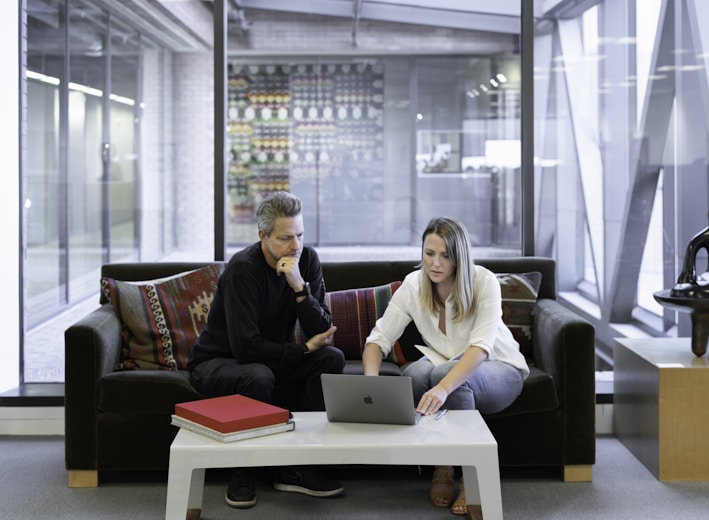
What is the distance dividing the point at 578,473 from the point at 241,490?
1341 mm

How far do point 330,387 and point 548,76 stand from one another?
8.88 ft

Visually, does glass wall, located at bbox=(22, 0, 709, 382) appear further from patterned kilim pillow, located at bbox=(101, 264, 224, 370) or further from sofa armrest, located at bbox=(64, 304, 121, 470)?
sofa armrest, located at bbox=(64, 304, 121, 470)

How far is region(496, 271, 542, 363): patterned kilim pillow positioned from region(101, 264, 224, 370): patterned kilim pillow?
1.31 metres

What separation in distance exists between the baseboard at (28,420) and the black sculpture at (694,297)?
9.43 ft

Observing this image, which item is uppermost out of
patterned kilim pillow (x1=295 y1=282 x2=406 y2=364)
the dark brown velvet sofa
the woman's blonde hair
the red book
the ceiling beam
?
the ceiling beam

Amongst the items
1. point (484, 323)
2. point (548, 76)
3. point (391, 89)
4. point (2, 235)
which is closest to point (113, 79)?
point (2, 235)

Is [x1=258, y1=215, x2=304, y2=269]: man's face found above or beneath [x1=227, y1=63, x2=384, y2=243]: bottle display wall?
beneath

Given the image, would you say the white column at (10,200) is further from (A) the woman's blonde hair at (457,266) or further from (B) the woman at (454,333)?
(A) the woman's blonde hair at (457,266)

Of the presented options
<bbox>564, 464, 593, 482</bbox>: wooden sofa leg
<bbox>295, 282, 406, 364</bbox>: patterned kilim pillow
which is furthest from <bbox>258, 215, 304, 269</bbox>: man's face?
<bbox>564, 464, 593, 482</bbox>: wooden sofa leg

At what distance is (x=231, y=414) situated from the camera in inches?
116

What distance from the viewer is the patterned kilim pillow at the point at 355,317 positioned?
4.20m

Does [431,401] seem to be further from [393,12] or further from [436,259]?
[393,12]

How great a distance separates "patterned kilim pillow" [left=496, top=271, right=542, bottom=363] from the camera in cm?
417

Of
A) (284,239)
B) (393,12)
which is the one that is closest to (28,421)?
(284,239)
